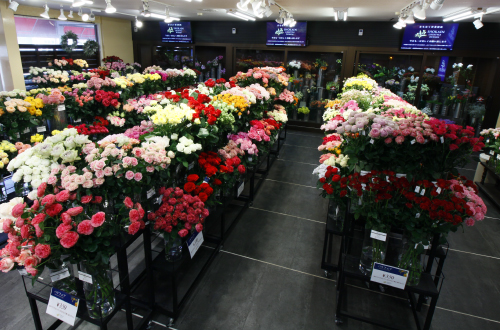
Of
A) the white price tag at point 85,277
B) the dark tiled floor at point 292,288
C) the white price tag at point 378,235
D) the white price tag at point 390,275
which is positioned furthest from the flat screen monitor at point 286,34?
the white price tag at point 85,277

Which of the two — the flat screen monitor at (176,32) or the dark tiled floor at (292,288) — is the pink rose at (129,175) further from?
the flat screen monitor at (176,32)

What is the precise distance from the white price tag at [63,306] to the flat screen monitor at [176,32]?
8.71m

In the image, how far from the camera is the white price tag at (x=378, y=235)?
2213 millimetres

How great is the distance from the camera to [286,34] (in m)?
8.25

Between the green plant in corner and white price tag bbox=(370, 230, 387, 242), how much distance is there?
29.5ft

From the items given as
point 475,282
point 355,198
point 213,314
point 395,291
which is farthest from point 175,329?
point 475,282

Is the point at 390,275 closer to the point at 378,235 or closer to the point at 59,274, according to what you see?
the point at 378,235

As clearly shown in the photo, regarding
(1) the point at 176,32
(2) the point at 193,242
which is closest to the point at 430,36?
(1) the point at 176,32

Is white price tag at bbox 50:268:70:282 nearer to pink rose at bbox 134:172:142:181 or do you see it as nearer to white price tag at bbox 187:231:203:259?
pink rose at bbox 134:172:142:181

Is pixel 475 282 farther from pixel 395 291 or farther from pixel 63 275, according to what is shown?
pixel 63 275

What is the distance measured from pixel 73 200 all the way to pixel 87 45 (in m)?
8.29

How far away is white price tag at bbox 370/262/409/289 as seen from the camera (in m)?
2.25

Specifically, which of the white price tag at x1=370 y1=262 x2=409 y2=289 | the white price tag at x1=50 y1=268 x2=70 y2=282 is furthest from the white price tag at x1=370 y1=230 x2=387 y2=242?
the white price tag at x1=50 y1=268 x2=70 y2=282

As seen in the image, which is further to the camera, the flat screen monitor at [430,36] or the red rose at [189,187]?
the flat screen monitor at [430,36]
